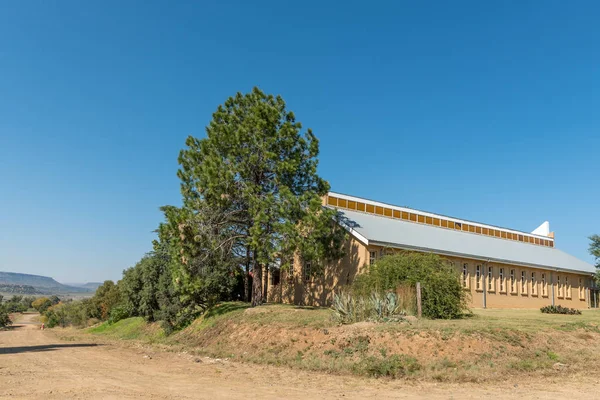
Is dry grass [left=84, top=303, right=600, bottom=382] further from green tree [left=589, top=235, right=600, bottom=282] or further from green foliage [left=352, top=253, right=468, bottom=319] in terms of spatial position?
green tree [left=589, top=235, right=600, bottom=282]

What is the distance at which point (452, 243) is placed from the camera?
35.2 meters

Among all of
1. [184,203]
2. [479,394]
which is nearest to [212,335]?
[184,203]

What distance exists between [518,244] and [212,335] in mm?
32854

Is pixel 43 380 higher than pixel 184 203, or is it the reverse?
pixel 184 203

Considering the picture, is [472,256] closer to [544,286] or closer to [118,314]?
[544,286]

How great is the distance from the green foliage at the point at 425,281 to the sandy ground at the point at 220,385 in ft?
27.0

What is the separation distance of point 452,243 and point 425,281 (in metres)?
15.3

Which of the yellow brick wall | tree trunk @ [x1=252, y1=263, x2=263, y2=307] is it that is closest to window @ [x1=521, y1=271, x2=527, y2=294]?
the yellow brick wall

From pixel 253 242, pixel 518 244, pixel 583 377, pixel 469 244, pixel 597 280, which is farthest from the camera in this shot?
pixel 518 244

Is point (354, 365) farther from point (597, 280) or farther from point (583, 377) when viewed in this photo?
point (597, 280)

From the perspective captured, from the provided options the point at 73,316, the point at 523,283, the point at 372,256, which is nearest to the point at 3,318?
the point at 73,316

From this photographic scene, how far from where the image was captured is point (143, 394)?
31.7ft

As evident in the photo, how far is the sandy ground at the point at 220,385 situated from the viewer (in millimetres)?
9836

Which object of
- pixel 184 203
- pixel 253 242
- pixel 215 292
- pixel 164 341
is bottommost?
pixel 164 341
